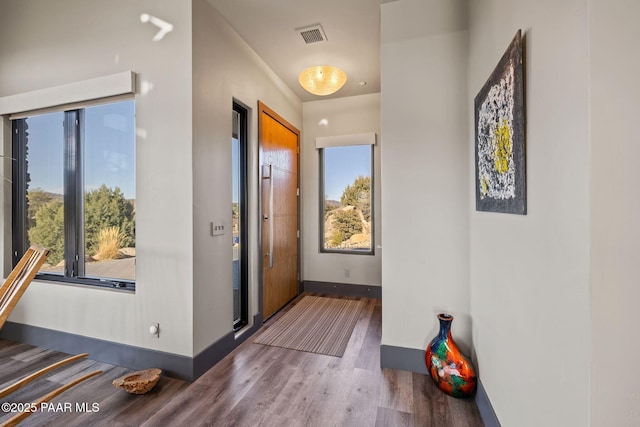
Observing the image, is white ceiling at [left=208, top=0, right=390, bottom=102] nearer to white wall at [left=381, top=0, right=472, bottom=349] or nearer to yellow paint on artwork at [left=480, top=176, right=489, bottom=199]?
white wall at [left=381, top=0, right=472, bottom=349]

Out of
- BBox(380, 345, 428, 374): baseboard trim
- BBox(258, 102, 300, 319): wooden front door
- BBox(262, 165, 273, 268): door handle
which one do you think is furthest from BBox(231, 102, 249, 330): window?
BBox(380, 345, 428, 374): baseboard trim

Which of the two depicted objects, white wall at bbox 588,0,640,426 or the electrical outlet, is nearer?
white wall at bbox 588,0,640,426

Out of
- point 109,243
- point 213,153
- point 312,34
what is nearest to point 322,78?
point 312,34

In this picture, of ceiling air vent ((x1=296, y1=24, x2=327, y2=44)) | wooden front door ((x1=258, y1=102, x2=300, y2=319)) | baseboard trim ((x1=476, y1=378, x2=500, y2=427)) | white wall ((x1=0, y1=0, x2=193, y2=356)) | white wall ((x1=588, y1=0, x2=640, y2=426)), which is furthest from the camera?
wooden front door ((x1=258, y1=102, x2=300, y2=319))

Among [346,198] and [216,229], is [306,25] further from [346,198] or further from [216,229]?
[346,198]

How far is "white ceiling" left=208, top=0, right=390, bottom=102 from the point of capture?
90.4 inches

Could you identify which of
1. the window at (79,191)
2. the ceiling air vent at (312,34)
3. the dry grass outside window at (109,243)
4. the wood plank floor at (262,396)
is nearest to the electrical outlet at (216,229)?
the window at (79,191)

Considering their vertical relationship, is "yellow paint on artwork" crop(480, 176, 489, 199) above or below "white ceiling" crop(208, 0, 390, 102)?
below

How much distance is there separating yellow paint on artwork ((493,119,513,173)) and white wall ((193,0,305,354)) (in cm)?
194

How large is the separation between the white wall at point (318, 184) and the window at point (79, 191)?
237cm

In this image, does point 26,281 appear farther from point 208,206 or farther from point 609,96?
point 609,96

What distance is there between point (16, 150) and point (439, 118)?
3.97 m

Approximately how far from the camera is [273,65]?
3.21 metres

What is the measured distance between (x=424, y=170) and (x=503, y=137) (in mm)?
827
